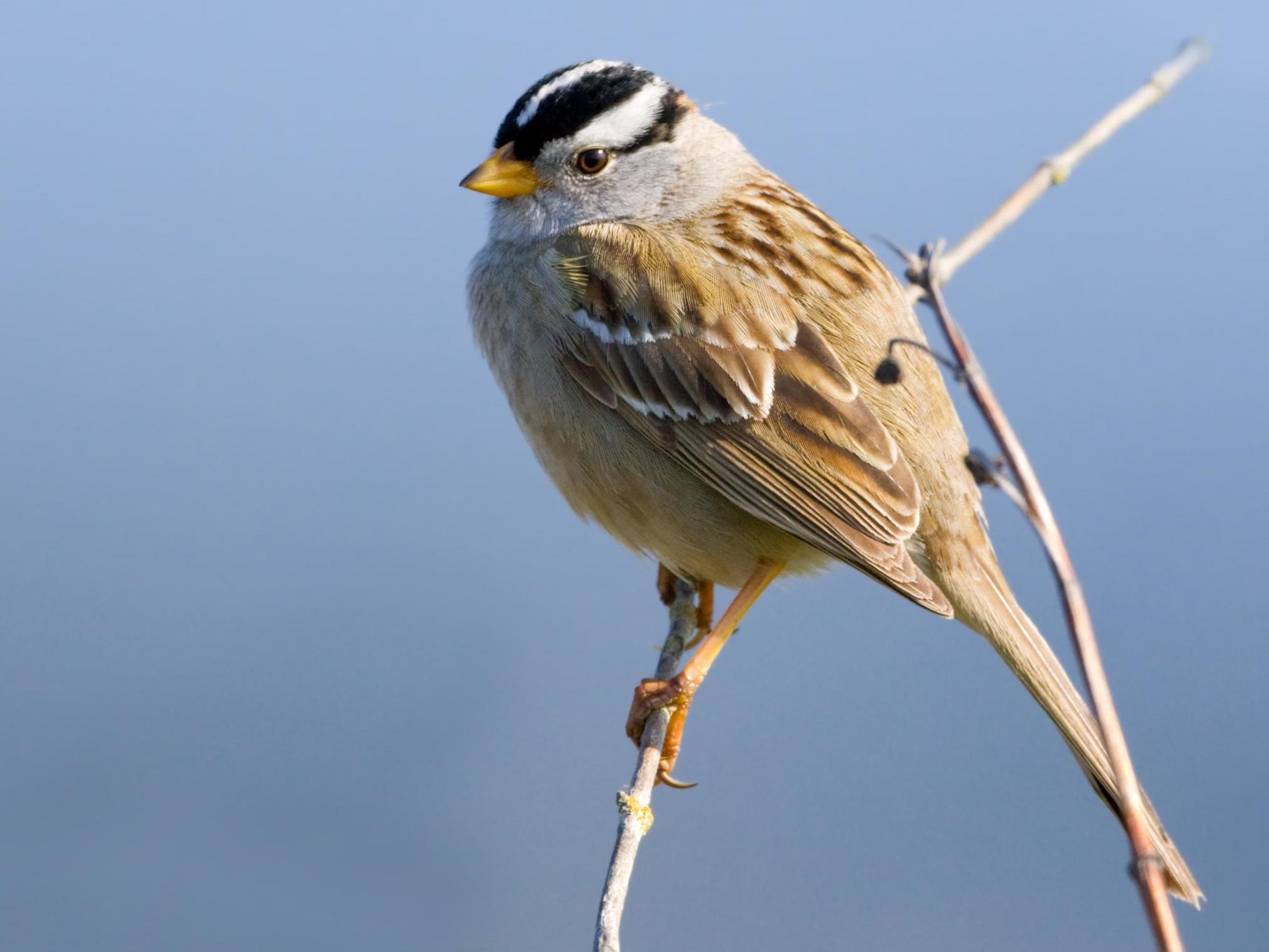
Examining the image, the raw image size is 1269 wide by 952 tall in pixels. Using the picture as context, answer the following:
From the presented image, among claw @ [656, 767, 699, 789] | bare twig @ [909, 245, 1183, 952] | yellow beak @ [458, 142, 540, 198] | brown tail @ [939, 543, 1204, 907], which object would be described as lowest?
claw @ [656, 767, 699, 789]

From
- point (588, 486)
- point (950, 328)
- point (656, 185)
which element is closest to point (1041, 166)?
point (950, 328)

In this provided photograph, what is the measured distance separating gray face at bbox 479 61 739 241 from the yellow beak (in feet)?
0.05

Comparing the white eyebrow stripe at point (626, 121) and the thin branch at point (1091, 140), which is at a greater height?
the thin branch at point (1091, 140)

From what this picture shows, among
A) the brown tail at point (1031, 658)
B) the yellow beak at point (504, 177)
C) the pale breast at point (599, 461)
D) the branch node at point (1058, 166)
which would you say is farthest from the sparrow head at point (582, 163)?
the branch node at point (1058, 166)

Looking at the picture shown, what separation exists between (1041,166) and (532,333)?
1.71 metres

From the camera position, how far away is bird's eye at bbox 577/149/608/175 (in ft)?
9.76

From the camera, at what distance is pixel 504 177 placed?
2957 mm

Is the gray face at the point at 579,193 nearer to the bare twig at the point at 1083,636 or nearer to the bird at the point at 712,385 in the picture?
the bird at the point at 712,385

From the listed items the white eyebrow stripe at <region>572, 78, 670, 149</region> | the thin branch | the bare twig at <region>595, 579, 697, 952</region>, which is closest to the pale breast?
the bare twig at <region>595, 579, 697, 952</region>

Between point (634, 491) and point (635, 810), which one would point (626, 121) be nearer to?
point (634, 491)

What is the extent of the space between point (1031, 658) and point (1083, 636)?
1730 mm

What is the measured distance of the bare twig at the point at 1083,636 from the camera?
2.79ft

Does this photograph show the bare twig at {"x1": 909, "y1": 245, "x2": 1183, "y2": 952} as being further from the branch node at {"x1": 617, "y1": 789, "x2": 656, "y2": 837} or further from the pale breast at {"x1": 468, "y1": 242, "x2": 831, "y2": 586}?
the pale breast at {"x1": 468, "y1": 242, "x2": 831, "y2": 586}

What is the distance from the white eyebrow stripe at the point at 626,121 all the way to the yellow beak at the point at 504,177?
0.13m
